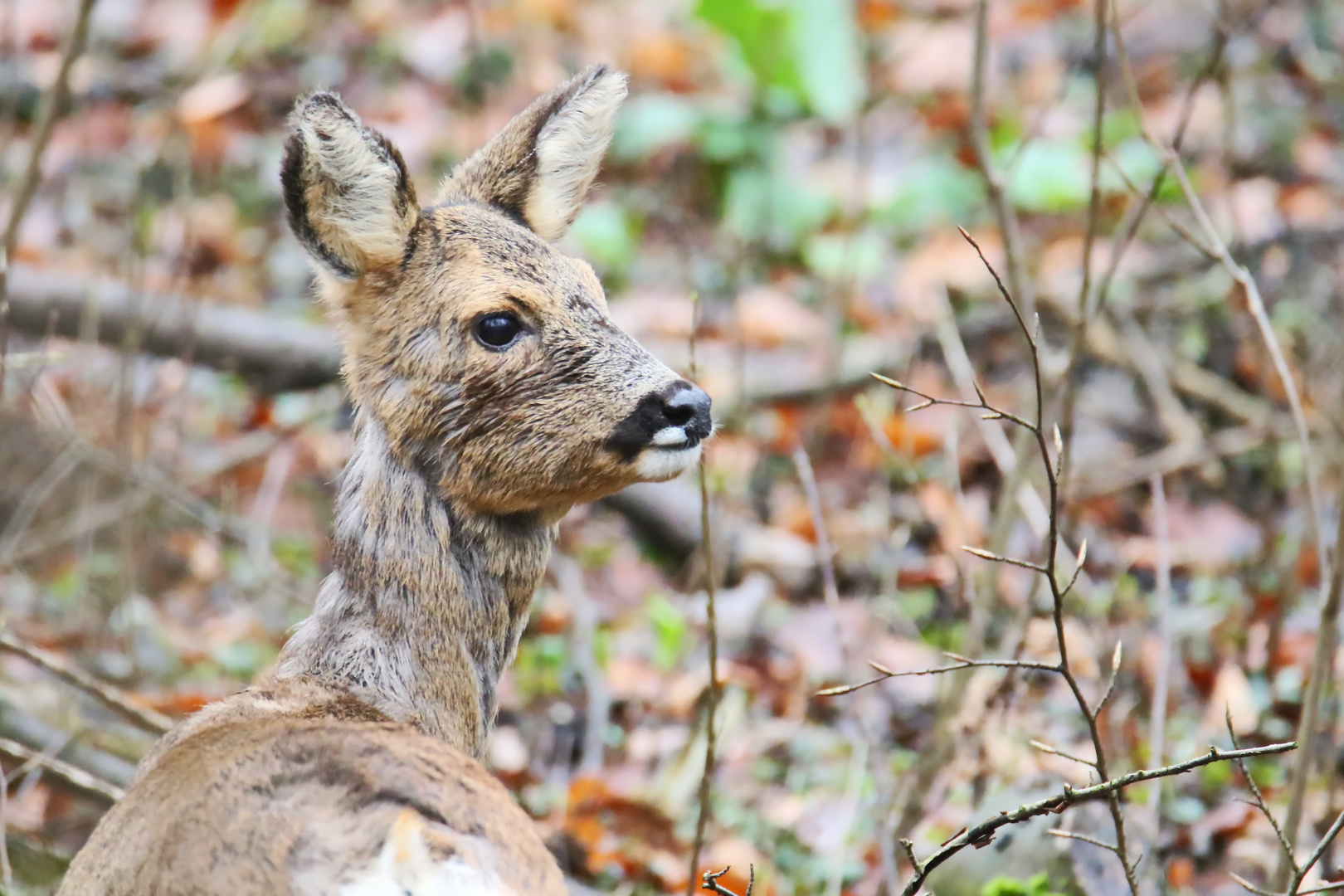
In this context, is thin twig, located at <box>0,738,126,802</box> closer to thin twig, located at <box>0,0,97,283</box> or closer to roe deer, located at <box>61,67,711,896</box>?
roe deer, located at <box>61,67,711,896</box>

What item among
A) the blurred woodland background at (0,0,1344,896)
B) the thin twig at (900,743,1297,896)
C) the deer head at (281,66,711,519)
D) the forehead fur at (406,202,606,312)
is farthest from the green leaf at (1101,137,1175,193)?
the thin twig at (900,743,1297,896)

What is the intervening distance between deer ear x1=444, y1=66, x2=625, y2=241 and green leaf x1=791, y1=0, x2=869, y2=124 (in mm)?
6264

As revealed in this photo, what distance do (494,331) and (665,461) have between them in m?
0.50

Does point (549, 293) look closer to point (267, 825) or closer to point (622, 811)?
point (267, 825)

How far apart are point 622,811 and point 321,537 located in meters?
2.76

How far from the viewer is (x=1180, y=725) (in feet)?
19.0

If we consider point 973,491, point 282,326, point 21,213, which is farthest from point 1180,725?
point 282,326

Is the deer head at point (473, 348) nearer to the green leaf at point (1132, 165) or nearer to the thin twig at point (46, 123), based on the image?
the thin twig at point (46, 123)

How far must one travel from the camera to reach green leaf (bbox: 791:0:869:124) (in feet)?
32.4

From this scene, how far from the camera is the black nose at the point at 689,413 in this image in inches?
129

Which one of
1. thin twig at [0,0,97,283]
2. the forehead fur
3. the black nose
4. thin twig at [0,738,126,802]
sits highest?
thin twig at [0,0,97,283]

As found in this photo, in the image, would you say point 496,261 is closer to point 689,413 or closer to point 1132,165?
point 689,413

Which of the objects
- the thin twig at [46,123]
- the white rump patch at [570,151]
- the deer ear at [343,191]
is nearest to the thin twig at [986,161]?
the white rump patch at [570,151]

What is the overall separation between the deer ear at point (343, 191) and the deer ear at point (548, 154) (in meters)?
0.41
